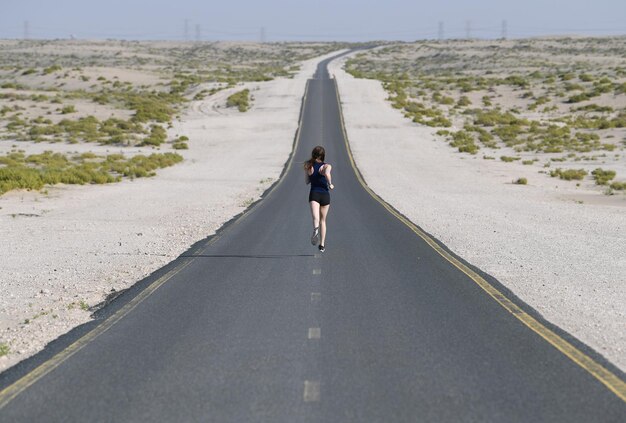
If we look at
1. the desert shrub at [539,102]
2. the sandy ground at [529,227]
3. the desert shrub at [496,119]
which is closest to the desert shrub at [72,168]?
the sandy ground at [529,227]

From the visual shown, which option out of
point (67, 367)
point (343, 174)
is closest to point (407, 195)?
point (343, 174)

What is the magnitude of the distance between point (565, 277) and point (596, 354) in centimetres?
518

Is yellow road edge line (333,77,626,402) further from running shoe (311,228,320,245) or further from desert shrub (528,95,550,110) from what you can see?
desert shrub (528,95,550,110)

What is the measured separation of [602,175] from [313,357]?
113 ft

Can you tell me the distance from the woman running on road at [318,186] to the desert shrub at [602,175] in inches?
1014

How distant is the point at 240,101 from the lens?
8656cm

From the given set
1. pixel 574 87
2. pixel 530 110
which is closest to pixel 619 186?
pixel 530 110

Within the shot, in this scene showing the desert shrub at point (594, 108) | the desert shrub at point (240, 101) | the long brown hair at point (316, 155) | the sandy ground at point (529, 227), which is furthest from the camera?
the desert shrub at point (240, 101)

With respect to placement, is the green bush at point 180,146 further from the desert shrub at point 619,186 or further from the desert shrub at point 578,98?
the desert shrub at point 578,98

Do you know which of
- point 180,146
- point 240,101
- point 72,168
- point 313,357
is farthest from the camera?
point 240,101

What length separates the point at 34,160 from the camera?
142 ft

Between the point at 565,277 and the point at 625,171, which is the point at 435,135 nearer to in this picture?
the point at 625,171

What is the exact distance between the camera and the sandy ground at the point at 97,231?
1037 centimetres

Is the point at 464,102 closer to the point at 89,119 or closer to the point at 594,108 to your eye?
the point at 594,108
